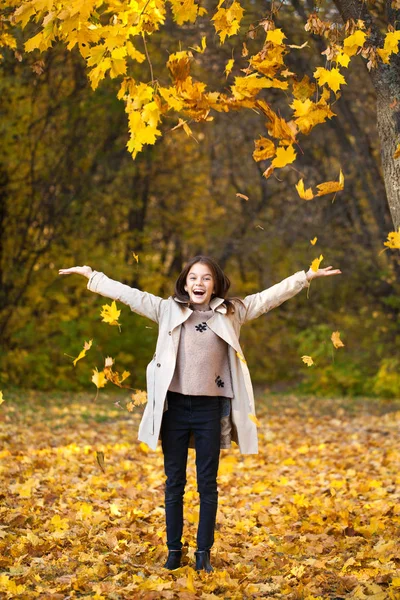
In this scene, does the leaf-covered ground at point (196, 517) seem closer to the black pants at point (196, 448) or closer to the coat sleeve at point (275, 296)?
the black pants at point (196, 448)

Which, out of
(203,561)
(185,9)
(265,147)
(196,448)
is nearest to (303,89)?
(265,147)

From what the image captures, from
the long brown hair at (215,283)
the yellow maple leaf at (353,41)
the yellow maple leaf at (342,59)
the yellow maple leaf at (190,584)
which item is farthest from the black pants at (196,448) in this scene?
the yellow maple leaf at (353,41)

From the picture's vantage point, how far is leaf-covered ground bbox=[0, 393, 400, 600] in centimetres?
418

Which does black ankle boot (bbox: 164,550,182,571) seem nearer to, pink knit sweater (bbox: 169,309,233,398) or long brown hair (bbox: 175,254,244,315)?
pink knit sweater (bbox: 169,309,233,398)

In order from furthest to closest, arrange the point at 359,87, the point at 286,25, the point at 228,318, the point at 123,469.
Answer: the point at 359,87, the point at 286,25, the point at 123,469, the point at 228,318

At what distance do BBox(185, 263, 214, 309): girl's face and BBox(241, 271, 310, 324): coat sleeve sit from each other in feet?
0.68

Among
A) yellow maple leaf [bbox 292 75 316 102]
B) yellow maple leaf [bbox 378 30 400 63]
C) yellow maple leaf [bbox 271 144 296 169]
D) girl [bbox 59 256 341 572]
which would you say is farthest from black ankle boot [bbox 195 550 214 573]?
yellow maple leaf [bbox 378 30 400 63]

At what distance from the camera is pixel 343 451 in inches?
361

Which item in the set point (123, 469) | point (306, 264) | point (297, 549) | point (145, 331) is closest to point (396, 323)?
point (306, 264)

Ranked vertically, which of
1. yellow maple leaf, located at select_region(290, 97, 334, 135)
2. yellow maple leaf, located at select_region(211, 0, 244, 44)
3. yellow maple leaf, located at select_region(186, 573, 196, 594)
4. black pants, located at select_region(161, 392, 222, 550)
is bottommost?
yellow maple leaf, located at select_region(186, 573, 196, 594)

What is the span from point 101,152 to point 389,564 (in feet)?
41.7

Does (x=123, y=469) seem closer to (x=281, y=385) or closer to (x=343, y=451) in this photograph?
(x=343, y=451)

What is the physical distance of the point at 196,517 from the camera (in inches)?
226

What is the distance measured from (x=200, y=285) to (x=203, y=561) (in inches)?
54.1
